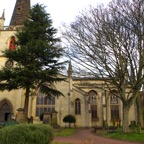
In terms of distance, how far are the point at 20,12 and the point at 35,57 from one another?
21626mm

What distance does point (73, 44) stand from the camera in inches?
778

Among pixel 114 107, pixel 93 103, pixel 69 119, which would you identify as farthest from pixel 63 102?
pixel 114 107

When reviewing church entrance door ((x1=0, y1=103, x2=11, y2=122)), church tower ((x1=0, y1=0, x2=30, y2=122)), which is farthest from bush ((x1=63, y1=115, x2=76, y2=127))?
church entrance door ((x1=0, y1=103, x2=11, y2=122))

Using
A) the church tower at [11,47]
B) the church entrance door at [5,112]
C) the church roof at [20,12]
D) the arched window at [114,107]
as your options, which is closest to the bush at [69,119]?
the church tower at [11,47]

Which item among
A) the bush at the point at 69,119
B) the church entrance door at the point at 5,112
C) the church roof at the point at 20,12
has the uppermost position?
the church roof at the point at 20,12

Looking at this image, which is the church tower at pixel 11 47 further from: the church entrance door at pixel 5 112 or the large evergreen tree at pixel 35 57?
the large evergreen tree at pixel 35 57

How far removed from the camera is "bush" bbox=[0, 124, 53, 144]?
7.89 meters

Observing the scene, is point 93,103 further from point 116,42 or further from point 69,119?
point 116,42

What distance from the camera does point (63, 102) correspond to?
3512cm

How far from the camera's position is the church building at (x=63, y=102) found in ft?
113

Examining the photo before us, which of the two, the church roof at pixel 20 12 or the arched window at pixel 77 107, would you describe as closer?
the arched window at pixel 77 107

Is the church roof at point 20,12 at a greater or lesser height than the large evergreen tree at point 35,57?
greater

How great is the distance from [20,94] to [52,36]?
14.9 metres

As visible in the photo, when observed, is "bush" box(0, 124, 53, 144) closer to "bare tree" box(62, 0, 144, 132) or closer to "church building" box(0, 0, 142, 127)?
"bare tree" box(62, 0, 144, 132)
